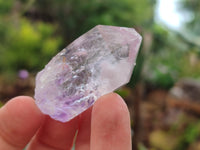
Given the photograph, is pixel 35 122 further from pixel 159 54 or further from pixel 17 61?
pixel 159 54

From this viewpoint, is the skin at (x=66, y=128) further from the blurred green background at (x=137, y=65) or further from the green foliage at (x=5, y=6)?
the green foliage at (x=5, y=6)

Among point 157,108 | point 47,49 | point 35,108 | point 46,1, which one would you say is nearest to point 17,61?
point 47,49

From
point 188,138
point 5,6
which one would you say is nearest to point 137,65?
point 188,138

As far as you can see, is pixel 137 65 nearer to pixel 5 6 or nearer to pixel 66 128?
pixel 66 128

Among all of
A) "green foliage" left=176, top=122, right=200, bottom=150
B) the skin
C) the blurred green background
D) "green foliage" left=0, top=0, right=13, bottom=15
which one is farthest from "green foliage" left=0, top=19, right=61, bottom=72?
the skin

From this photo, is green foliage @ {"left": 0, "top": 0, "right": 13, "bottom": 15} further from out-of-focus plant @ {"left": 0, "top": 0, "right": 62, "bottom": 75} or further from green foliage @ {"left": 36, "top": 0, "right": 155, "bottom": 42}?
green foliage @ {"left": 36, "top": 0, "right": 155, "bottom": 42}

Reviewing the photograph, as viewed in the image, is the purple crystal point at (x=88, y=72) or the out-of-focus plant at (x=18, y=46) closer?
the purple crystal point at (x=88, y=72)

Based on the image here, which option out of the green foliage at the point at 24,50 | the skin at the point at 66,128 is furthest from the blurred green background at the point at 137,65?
the skin at the point at 66,128
